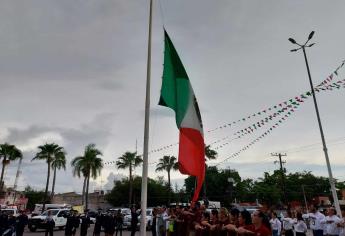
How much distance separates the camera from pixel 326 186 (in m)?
91.1

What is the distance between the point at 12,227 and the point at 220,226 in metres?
12.0

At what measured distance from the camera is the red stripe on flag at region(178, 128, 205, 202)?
9.12 meters

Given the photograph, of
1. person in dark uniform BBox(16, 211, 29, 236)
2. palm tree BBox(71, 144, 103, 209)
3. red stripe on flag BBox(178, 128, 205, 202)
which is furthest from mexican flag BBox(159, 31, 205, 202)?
palm tree BBox(71, 144, 103, 209)

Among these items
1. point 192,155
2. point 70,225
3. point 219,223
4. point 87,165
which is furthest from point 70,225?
point 87,165

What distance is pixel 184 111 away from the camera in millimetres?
10086

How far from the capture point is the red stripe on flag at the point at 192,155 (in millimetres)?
9117

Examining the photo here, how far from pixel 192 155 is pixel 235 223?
264cm

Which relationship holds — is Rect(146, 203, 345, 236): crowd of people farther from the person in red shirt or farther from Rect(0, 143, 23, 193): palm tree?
Rect(0, 143, 23, 193): palm tree

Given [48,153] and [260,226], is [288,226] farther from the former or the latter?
[48,153]

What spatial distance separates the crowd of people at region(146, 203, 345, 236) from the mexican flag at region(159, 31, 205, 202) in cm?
116

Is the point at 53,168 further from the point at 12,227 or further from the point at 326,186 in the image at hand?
the point at 326,186

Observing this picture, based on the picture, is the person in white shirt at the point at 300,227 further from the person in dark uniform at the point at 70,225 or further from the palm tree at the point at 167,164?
the palm tree at the point at 167,164

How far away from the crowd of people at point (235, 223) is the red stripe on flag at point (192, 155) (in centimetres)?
95

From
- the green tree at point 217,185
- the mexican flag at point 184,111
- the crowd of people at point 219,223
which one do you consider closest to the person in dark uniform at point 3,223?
the crowd of people at point 219,223
